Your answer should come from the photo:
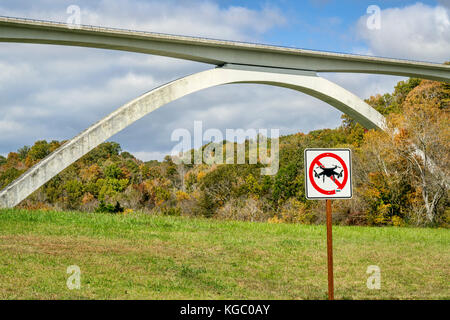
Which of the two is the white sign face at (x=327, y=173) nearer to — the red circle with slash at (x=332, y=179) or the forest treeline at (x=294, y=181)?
the red circle with slash at (x=332, y=179)

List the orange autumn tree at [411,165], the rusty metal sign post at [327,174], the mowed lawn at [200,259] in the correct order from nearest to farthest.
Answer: the rusty metal sign post at [327,174] < the mowed lawn at [200,259] < the orange autumn tree at [411,165]

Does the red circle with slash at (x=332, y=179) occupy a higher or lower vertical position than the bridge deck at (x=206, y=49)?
lower

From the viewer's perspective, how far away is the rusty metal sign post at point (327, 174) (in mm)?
6141

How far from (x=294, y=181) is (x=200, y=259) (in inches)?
888

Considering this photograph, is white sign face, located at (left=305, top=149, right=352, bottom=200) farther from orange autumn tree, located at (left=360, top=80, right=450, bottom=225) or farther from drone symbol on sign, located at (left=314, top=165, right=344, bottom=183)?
orange autumn tree, located at (left=360, top=80, right=450, bottom=225)

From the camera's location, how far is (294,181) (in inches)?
1248

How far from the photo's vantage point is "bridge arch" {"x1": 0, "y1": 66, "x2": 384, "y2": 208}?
19.6m

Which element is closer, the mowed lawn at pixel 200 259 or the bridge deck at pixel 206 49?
the mowed lawn at pixel 200 259

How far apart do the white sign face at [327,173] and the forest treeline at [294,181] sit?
13.9 metres

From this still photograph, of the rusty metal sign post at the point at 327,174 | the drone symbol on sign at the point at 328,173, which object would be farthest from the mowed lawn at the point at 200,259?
the drone symbol on sign at the point at 328,173

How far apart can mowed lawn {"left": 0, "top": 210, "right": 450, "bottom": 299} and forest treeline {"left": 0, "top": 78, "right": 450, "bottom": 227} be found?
6.27 meters

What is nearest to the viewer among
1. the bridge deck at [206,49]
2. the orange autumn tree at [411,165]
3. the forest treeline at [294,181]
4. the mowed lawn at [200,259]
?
the mowed lawn at [200,259]

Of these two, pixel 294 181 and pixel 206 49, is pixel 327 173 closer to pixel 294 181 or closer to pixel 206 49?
pixel 206 49

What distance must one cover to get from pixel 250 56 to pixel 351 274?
17.2 m
